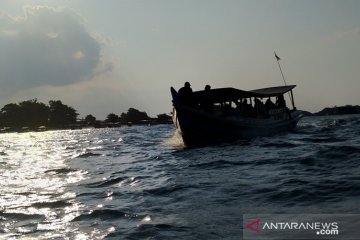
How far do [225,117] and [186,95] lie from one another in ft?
8.65

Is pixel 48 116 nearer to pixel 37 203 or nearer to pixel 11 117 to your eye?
pixel 11 117

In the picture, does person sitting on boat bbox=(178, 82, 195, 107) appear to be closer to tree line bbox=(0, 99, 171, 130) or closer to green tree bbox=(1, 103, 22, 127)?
tree line bbox=(0, 99, 171, 130)

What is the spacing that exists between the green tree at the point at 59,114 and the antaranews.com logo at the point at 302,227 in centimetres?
15174

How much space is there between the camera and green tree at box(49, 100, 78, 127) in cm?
15075

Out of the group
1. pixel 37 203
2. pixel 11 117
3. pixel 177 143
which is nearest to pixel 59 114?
pixel 11 117

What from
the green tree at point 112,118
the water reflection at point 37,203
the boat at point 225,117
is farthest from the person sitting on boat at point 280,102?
the green tree at point 112,118

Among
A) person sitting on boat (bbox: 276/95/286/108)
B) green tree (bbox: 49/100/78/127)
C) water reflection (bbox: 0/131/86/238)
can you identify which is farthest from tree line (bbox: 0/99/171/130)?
water reflection (bbox: 0/131/86/238)

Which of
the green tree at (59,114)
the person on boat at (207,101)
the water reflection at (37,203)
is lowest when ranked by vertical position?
the water reflection at (37,203)

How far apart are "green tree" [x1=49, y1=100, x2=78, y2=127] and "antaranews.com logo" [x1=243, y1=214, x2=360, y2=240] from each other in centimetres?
15174

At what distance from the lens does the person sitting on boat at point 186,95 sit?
2105 cm

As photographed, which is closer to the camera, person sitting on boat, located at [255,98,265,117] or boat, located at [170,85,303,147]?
boat, located at [170,85,303,147]

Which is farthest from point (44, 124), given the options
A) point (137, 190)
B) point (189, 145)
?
point (137, 190)

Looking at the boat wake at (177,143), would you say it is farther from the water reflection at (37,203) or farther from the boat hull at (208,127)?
the water reflection at (37,203)

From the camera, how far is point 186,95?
21.1 m
